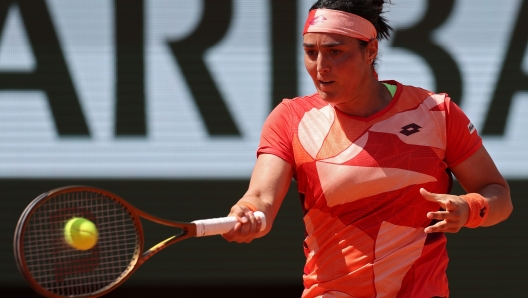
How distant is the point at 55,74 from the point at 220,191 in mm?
1280

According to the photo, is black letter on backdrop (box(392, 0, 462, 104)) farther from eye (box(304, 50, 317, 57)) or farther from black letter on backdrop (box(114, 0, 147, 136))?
eye (box(304, 50, 317, 57))

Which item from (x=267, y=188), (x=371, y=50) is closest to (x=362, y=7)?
(x=371, y=50)

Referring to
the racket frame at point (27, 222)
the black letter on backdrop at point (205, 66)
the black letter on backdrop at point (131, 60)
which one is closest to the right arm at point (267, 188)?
the racket frame at point (27, 222)

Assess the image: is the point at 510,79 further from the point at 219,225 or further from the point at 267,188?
the point at 219,225

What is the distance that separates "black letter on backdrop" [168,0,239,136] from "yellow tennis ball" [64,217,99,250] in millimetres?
2652

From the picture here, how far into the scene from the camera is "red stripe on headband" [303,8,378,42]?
104 inches

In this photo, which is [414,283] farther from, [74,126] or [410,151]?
[74,126]

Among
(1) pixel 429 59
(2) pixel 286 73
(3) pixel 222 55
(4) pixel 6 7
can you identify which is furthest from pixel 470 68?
(4) pixel 6 7

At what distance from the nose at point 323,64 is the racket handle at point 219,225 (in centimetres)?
50

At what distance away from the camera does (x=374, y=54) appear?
279 cm

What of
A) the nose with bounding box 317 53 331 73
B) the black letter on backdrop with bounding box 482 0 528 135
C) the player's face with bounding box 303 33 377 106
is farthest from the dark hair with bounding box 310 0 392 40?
the black letter on backdrop with bounding box 482 0 528 135

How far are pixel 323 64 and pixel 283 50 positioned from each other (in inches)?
103

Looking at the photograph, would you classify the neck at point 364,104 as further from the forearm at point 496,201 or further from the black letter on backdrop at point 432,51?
the black letter on backdrop at point 432,51

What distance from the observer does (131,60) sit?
5.14 metres
